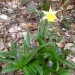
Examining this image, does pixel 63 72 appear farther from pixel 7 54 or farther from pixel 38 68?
pixel 7 54

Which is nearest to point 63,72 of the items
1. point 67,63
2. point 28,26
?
point 67,63

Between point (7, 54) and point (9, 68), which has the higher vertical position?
point (7, 54)

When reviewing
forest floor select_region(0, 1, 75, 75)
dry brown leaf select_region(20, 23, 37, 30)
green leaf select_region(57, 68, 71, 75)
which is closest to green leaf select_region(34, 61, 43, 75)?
green leaf select_region(57, 68, 71, 75)

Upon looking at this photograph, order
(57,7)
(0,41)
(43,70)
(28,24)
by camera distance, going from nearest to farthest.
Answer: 1. (43,70)
2. (0,41)
3. (28,24)
4. (57,7)

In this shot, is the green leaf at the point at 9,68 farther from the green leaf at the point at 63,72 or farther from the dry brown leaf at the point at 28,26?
the dry brown leaf at the point at 28,26

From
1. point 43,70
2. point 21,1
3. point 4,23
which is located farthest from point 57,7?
point 43,70

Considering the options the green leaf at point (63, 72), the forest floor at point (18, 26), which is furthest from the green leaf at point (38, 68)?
the forest floor at point (18, 26)

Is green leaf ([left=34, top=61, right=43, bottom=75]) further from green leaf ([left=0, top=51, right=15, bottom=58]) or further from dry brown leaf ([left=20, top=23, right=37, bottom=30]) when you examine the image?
dry brown leaf ([left=20, top=23, right=37, bottom=30])

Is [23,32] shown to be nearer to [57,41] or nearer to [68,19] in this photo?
[57,41]

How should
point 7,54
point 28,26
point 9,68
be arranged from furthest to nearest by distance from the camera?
1. point 28,26
2. point 7,54
3. point 9,68

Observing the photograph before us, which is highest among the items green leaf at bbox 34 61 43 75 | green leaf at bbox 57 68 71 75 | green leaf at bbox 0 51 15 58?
green leaf at bbox 0 51 15 58

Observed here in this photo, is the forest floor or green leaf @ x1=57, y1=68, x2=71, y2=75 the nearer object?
green leaf @ x1=57, y1=68, x2=71, y2=75
